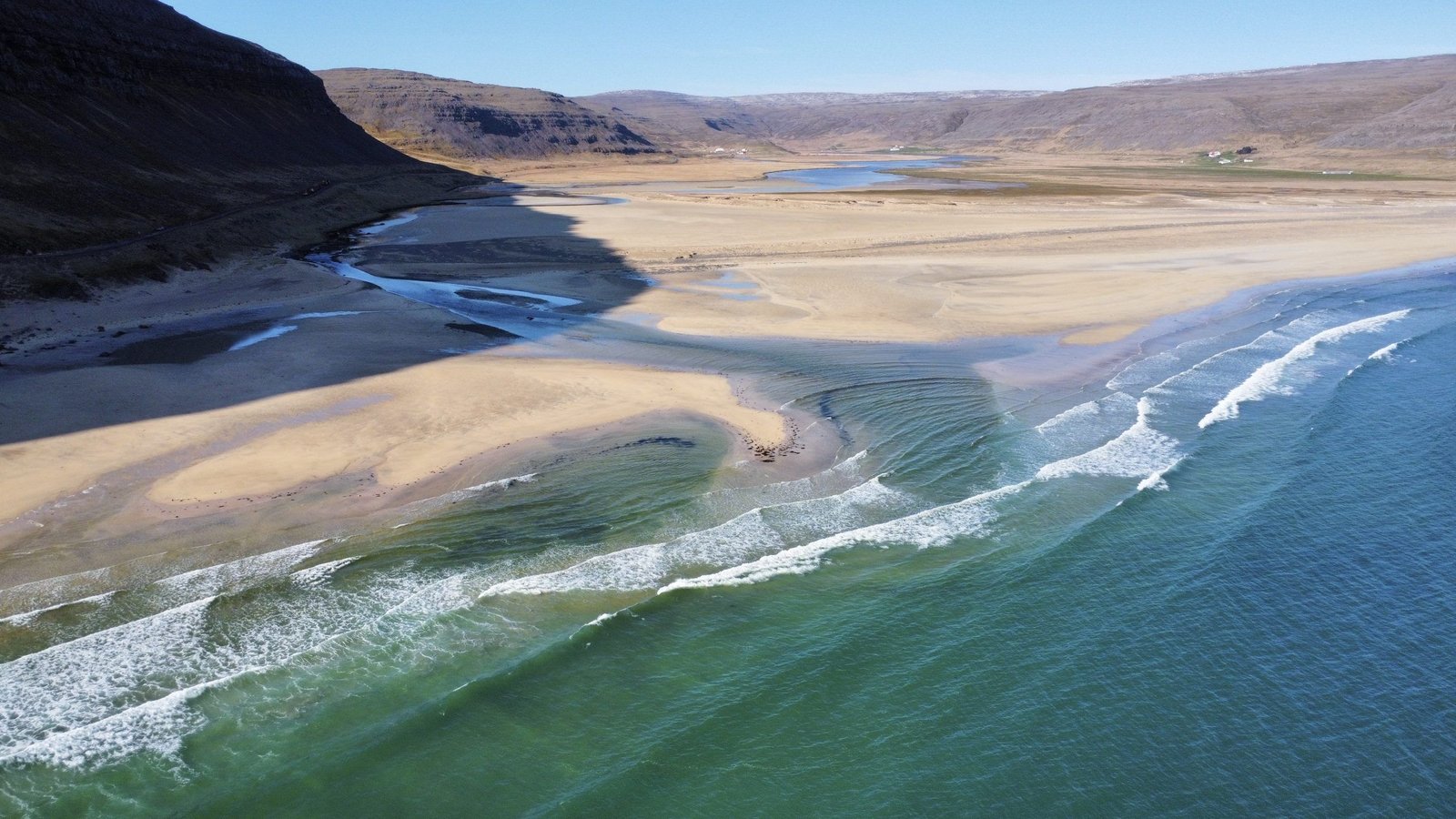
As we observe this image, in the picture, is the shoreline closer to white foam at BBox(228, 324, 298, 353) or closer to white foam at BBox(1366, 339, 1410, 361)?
white foam at BBox(228, 324, 298, 353)

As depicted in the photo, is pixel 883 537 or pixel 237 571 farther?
pixel 883 537

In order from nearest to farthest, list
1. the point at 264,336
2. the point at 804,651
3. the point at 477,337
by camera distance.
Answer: the point at 804,651
the point at 264,336
the point at 477,337

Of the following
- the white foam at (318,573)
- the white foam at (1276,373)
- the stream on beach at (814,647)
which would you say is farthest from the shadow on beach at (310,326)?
the white foam at (1276,373)

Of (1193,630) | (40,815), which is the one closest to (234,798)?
(40,815)

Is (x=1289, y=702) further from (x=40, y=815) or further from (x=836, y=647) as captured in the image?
(x=40, y=815)

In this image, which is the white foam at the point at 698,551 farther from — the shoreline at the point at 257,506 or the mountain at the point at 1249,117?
the mountain at the point at 1249,117

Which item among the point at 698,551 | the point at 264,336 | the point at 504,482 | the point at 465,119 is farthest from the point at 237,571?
the point at 465,119

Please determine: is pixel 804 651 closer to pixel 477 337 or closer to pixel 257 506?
pixel 257 506
